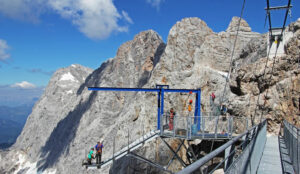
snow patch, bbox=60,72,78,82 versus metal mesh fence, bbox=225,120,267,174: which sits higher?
snow patch, bbox=60,72,78,82

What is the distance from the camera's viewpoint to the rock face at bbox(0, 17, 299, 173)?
70.0 ft

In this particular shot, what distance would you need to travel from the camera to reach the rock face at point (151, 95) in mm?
21344

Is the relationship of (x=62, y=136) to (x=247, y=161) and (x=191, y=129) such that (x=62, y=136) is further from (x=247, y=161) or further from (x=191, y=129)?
(x=247, y=161)

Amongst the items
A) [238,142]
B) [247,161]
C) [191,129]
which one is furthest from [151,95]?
[247,161]

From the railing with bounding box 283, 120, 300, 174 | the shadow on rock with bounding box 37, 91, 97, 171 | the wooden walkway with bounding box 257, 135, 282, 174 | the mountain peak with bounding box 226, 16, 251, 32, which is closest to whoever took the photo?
the railing with bounding box 283, 120, 300, 174

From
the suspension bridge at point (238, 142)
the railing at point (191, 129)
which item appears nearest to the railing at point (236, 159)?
the suspension bridge at point (238, 142)

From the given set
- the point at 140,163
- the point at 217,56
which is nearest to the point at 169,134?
the point at 140,163

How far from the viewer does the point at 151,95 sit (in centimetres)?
3834

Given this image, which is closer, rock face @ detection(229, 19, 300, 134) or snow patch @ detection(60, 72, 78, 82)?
rock face @ detection(229, 19, 300, 134)

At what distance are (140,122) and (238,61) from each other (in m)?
19.1

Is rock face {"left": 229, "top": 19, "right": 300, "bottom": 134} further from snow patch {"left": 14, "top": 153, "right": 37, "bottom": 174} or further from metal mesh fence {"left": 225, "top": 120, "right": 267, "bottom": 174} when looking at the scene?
snow patch {"left": 14, "top": 153, "right": 37, "bottom": 174}

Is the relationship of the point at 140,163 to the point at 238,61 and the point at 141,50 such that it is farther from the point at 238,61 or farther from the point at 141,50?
the point at 141,50

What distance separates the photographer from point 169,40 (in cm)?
4509

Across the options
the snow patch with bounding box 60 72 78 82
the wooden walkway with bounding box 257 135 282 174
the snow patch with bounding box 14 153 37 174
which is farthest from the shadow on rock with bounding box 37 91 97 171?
the wooden walkway with bounding box 257 135 282 174
